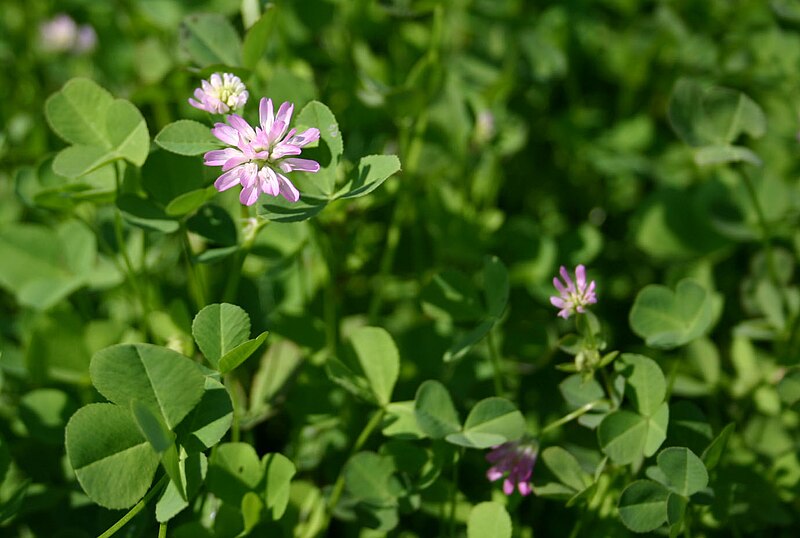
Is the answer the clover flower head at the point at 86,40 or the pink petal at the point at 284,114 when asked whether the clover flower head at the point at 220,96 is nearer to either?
the pink petal at the point at 284,114

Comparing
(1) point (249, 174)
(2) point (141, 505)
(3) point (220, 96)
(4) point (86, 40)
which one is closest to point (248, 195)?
(1) point (249, 174)

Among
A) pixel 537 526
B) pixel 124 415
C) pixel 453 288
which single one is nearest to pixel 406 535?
pixel 537 526

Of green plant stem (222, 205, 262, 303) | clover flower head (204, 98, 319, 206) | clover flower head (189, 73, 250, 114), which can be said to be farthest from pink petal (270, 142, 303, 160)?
green plant stem (222, 205, 262, 303)

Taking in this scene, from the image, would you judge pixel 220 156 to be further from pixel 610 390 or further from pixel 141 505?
pixel 610 390

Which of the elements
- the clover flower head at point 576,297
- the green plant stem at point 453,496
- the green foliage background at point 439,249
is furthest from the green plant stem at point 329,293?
the clover flower head at point 576,297

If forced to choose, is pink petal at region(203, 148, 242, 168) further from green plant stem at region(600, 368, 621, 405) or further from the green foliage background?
green plant stem at region(600, 368, 621, 405)

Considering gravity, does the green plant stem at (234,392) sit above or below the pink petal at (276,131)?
below

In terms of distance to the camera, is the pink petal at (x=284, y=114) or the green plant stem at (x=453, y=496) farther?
the green plant stem at (x=453, y=496)
